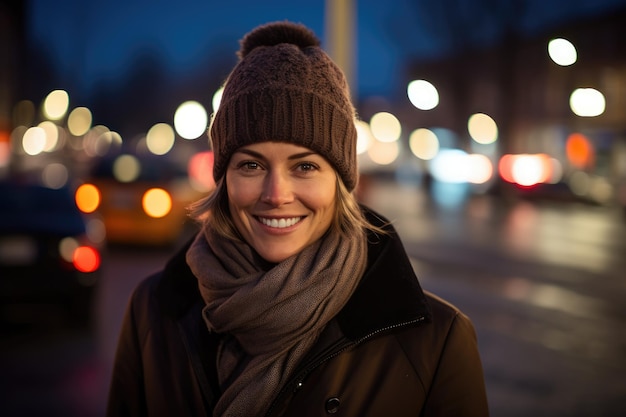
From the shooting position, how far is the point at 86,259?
7672 mm

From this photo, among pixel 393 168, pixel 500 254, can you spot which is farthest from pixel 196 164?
pixel 393 168

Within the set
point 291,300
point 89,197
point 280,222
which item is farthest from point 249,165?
point 89,197

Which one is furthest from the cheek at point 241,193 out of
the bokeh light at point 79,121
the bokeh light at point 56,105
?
the bokeh light at point 79,121

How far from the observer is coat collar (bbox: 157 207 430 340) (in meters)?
2.16

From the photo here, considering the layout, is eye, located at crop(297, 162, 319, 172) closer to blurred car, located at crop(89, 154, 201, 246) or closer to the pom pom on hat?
the pom pom on hat

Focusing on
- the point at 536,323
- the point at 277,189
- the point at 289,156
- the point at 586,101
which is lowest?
the point at 536,323

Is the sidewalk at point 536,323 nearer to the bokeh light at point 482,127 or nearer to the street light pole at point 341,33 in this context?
the street light pole at point 341,33

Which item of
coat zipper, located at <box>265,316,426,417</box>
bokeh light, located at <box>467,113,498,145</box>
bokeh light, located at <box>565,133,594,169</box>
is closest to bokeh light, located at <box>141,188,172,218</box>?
coat zipper, located at <box>265,316,426,417</box>

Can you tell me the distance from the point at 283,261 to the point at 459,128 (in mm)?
41891

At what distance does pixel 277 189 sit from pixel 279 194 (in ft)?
0.06

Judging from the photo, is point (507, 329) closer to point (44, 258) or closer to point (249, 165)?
point (44, 258)

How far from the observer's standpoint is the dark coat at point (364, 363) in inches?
Result: 82.4

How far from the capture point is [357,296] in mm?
2258

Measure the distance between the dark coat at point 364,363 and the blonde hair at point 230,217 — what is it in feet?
0.43
